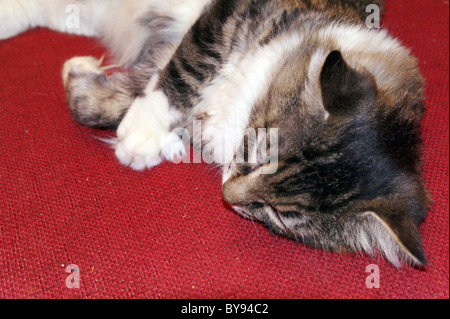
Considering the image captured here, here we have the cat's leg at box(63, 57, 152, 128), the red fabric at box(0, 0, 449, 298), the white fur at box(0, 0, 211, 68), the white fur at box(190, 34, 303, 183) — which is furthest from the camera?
the white fur at box(0, 0, 211, 68)

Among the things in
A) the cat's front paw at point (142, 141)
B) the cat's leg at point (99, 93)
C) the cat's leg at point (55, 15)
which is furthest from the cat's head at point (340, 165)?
the cat's leg at point (55, 15)

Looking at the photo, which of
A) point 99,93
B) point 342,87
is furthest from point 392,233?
point 99,93

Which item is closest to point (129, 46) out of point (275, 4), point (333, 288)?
point (275, 4)

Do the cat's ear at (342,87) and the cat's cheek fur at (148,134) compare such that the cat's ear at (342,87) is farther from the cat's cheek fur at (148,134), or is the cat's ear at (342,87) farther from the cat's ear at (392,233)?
the cat's cheek fur at (148,134)

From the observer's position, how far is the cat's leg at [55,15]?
176 cm

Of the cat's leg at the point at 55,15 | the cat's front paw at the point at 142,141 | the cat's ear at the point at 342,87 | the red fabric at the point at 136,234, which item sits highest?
the cat's ear at the point at 342,87

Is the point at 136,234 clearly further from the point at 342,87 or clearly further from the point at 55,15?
the point at 55,15

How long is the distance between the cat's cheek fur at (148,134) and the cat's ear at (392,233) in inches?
26.7

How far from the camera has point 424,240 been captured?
135cm

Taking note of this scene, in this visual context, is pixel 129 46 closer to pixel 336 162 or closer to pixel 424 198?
pixel 336 162

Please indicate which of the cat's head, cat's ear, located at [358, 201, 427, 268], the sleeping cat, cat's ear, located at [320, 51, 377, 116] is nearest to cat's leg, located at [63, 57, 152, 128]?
the sleeping cat

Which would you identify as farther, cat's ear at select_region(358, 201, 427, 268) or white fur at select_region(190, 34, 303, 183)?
white fur at select_region(190, 34, 303, 183)

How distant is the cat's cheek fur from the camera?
142 centimetres

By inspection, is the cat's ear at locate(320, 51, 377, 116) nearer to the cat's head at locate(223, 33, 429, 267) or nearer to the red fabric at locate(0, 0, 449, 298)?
the cat's head at locate(223, 33, 429, 267)
